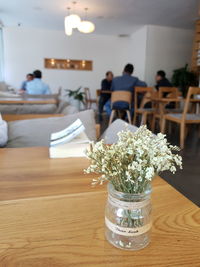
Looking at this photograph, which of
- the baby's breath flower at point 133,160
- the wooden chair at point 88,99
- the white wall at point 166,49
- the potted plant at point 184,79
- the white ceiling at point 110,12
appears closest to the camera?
the baby's breath flower at point 133,160

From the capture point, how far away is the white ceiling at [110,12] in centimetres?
441

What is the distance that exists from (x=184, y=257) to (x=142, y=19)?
231 inches

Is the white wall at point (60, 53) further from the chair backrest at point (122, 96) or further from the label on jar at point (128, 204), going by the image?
the label on jar at point (128, 204)

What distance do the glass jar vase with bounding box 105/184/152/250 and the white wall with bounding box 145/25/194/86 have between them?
6.15 meters

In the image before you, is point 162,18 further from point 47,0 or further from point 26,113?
point 26,113

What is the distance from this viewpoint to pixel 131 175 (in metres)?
0.41

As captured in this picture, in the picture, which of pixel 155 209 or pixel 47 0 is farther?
pixel 47 0

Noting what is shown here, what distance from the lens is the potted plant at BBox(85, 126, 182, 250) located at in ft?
1.33

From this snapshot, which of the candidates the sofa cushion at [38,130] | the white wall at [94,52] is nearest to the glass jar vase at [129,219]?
the sofa cushion at [38,130]

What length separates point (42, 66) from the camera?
7188mm

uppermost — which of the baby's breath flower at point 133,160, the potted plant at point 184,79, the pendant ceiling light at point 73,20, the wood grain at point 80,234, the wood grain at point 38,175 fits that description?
the pendant ceiling light at point 73,20

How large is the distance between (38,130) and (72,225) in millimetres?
999

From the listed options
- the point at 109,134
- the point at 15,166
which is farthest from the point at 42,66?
the point at 15,166

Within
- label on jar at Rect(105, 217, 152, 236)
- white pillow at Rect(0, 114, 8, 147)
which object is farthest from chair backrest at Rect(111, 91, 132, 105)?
label on jar at Rect(105, 217, 152, 236)
